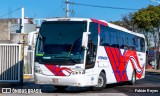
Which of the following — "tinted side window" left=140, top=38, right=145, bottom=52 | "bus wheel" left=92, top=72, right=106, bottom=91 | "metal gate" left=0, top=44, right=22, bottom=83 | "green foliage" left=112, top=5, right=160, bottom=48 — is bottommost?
"bus wheel" left=92, top=72, right=106, bottom=91

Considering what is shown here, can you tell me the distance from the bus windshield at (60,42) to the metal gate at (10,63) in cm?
554

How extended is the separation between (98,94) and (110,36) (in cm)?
456

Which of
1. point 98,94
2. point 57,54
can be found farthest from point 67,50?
point 98,94

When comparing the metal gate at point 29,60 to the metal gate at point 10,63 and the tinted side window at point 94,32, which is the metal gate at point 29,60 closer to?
the metal gate at point 10,63

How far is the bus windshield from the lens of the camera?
18.6 m

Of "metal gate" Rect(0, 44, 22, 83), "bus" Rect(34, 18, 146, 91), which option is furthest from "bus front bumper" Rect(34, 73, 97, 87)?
"metal gate" Rect(0, 44, 22, 83)

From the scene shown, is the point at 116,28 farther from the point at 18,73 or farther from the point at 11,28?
the point at 11,28

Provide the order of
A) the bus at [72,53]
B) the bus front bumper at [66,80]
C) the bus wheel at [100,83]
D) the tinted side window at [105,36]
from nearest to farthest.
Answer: the bus front bumper at [66,80] < the bus at [72,53] < the bus wheel at [100,83] < the tinted side window at [105,36]

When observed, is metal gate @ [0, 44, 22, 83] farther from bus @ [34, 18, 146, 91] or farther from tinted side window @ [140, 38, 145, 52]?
tinted side window @ [140, 38, 145, 52]

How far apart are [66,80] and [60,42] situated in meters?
1.64

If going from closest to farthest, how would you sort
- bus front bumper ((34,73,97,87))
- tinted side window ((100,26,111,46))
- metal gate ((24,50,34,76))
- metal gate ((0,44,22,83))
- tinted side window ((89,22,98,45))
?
bus front bumper ((34,73,97,87)) < tinted side window ((89,22,98,45)) < tinted side window ((100,26,111,46)) < metal gate ((0,44,22,83)) < metal gate ((24,50,34,76))

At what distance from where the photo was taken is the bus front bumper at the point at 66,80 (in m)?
18.4

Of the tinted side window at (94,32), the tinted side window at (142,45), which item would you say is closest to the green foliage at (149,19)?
the tinted side window at (142,45)

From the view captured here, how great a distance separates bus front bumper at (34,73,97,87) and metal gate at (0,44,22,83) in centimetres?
592
